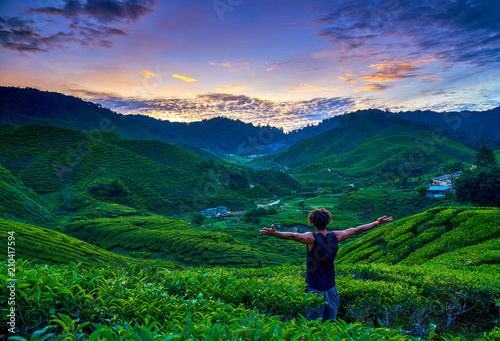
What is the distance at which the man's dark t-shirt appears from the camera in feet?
12.8

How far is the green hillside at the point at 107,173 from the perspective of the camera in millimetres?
51281

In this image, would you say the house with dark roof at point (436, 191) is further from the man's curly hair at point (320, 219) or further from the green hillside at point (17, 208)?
the green hillside at point (17, 208)

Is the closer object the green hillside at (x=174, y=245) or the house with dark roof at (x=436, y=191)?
the green hillside at (x=174, y=245)

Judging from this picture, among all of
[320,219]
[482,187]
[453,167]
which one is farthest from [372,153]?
[320,219]

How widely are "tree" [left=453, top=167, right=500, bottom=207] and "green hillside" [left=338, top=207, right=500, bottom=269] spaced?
27424mm

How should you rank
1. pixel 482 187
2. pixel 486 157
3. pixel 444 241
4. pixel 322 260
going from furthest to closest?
1. pixel 486 157
2. pixel 482 187
3. pixel 444 241
4. pixel 322 260

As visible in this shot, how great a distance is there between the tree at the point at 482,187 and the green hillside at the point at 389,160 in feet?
138

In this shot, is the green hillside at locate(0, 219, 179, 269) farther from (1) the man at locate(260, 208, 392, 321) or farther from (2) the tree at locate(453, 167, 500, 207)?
(2) the tree at locate(453, 167, 500, 207)

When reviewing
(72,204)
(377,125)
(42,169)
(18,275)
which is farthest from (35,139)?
(377,125)

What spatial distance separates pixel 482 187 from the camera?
3388 cm

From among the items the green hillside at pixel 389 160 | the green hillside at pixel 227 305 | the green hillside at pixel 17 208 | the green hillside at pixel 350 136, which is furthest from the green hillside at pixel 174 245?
the green hillside at pixel 350 136

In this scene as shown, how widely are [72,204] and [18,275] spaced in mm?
50131

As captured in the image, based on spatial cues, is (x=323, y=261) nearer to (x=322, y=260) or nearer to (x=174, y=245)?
(x=322, y=260)

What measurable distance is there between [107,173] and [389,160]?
306 feet
